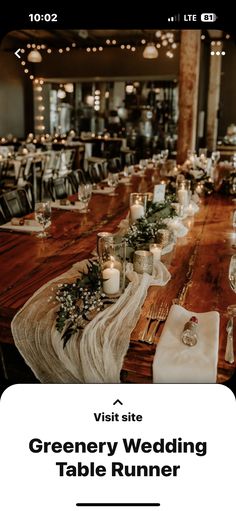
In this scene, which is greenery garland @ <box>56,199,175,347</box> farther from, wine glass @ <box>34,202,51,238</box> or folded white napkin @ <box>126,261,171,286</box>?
wine glass @ <box>34,202,51,238</box>

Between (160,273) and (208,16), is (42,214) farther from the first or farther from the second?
(208,16)

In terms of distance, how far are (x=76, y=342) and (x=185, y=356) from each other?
0.28m

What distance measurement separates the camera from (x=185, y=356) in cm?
110

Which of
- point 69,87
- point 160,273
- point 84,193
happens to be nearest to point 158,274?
point 160,273

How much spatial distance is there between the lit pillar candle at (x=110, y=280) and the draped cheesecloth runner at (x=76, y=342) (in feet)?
0.12

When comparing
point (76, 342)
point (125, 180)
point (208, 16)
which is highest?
point (208, 16)

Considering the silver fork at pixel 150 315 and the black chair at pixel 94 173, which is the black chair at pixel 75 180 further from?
the silver fork at pixel 150 315

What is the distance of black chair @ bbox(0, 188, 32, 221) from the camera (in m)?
2.82

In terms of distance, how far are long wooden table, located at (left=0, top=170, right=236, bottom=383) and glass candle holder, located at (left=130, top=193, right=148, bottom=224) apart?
0.12 meters

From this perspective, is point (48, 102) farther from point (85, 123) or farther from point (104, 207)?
point (104, 207)

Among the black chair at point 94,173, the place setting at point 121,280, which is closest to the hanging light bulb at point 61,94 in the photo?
the place setting at point 121,280
